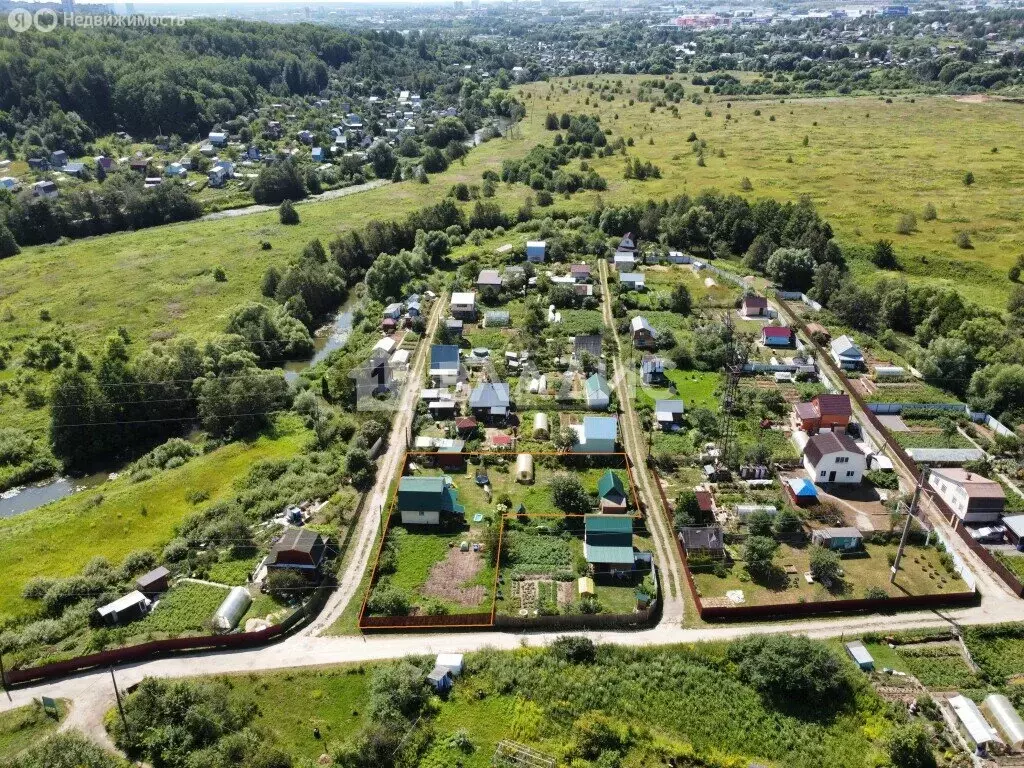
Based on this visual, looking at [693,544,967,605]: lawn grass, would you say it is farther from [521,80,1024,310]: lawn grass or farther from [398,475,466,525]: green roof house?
[521,80,1024,310]: lawn grass

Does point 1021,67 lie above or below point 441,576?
above

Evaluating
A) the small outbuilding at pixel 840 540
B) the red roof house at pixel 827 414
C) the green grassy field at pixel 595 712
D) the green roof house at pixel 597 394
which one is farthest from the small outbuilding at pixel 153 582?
the red roof house at pixel 827 414

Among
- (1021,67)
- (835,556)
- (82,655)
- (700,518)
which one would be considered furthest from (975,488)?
(1021,67)

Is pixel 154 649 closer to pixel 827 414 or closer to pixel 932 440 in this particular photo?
pixel 827 414

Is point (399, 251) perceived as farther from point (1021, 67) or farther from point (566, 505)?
point (1021, 67)

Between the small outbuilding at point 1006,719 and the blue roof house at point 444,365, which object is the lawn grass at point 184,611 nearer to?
the blue roof house at point 444,365
